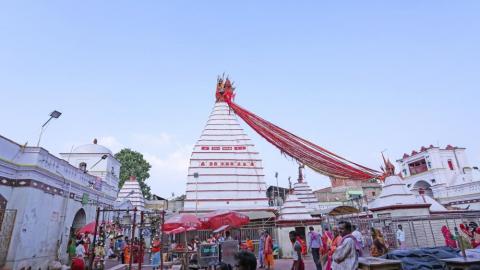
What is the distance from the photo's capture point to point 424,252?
7.00 m

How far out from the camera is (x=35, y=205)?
12094 millimetres

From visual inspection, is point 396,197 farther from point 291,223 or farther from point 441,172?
point 441,172

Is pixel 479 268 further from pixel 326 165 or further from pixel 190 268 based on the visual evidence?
pixel 190 268

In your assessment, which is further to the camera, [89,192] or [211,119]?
[211,119]

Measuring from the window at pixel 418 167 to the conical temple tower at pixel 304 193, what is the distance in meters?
20.8

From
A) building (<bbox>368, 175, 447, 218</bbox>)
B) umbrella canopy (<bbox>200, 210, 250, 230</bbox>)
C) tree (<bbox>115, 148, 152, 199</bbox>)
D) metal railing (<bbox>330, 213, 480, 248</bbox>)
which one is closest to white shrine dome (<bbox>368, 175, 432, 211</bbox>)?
building (<bbox>368, 175, 447, 218</bbox>)

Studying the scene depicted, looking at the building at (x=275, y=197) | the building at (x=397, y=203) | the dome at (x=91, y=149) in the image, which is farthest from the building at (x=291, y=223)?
the dome at (x=91, y=149)

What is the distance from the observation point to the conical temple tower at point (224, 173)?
2255 centimetres

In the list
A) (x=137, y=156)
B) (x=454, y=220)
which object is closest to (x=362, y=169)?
(x=454, y=220)

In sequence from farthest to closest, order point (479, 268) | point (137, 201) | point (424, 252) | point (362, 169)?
1. point (137, 201)
2. point (362, 169)
3. point (424, 252)
4. point (479, 268)

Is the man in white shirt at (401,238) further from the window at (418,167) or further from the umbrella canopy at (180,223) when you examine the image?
the window at (418,167)

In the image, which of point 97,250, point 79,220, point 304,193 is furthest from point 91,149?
point 304,193

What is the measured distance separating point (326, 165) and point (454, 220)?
266 inches

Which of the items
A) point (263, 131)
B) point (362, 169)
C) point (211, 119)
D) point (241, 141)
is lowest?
point (362, 169)
